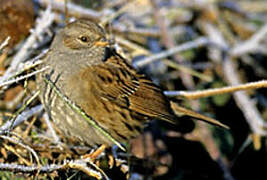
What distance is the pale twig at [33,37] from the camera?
3467 mm

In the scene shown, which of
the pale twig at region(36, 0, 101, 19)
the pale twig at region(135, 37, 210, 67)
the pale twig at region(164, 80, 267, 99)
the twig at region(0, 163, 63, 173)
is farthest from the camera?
the pale twig at region(135, 37, 210, 67)

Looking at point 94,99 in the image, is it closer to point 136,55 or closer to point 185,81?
point 136,55

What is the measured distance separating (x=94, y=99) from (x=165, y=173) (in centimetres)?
113

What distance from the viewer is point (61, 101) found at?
3.18 meters

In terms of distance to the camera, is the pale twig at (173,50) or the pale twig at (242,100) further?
the pale twig at (242,100)

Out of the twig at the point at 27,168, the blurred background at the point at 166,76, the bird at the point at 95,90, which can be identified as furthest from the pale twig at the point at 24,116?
the twig at the point at 27,168

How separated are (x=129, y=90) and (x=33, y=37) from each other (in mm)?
923

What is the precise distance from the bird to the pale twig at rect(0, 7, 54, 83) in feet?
0.72

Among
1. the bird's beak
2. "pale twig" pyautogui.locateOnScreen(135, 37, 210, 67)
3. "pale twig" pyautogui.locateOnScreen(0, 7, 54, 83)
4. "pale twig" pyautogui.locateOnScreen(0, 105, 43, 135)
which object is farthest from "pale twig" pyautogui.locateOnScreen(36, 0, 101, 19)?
"pale twig" pyautogui.locateOnScreen(0, 105, 43, 135)

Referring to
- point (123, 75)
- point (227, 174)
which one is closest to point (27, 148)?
point (123, 75)

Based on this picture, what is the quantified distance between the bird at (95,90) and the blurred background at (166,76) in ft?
0.52

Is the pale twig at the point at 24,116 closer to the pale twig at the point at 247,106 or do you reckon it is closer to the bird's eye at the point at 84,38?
the bird's eye at the point at 84,38

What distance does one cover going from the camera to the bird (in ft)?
10.6

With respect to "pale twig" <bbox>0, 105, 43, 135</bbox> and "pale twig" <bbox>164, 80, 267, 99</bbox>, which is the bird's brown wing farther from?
"pale twig" <bbox>0, 105, 43, 135</bbox>
